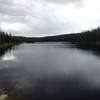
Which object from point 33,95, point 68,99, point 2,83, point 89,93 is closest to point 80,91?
point 89,93

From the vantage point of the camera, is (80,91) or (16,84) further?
(16,84)

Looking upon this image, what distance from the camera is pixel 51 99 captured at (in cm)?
1977

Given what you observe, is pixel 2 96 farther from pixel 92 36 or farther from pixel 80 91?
pixel 92 36

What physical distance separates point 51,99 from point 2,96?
6.18m

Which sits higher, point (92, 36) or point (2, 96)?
point (92, 36)

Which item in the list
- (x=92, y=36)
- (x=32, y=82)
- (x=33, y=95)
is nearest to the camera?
(x=33, y=95)

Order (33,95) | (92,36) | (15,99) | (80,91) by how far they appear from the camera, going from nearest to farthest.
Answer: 1. (15,99)
2. (33,95)
3. (80,91)
4. (92,36)

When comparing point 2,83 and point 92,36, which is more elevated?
point 92,36

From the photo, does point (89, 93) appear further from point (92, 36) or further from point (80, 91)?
point (92, 36)

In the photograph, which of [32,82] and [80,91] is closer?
[80,91]

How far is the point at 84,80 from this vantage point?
28.0m

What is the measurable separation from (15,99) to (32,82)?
7.76m

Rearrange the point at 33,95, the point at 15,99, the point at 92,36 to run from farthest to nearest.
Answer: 1. the point at 92,36
2. the point at 33,95
3. the point at 15,99

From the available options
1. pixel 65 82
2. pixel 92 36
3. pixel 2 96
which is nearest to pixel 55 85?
pixel 65 82
